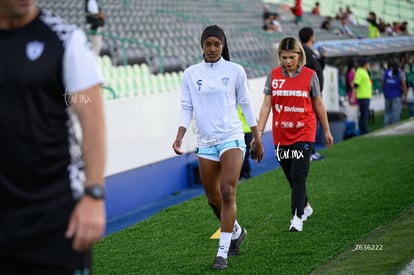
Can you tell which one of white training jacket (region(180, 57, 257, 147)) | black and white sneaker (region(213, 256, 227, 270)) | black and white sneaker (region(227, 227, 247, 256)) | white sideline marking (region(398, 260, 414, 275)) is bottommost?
black and white sneaker (region(227, 227, 247, 256))

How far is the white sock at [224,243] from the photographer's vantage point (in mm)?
8125

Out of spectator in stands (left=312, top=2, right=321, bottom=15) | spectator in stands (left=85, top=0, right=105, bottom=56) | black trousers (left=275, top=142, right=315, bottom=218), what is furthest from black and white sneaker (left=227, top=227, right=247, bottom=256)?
spectator in stands (left=312, top=2, right=321, bottom=15)

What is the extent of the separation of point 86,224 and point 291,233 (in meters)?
6.41

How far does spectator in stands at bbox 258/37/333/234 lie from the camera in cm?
979

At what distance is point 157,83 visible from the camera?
729 inches

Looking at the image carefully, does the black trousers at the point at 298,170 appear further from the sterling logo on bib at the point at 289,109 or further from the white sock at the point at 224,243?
the white sock at the point at 224,243

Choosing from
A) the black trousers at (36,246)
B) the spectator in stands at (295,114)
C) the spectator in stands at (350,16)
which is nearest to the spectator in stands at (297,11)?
the spectator in stands at (350,16)

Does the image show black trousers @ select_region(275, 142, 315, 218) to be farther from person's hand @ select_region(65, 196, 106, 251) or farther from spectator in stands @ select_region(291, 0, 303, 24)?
spectator in stands @ select_region(291, 0, 303, 24)

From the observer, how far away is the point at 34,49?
3807mm

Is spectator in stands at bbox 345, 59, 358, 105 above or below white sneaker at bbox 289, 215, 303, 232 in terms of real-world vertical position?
below

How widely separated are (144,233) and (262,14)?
24659 millimetres

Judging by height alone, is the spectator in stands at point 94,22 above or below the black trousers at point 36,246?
below

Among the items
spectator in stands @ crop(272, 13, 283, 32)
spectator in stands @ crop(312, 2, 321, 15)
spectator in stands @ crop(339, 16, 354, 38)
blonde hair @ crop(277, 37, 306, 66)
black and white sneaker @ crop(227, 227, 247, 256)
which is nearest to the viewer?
black and white sneaker @ crop(227, 227, 247, 256)

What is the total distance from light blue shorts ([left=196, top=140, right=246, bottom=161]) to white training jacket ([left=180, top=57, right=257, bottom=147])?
3cm
